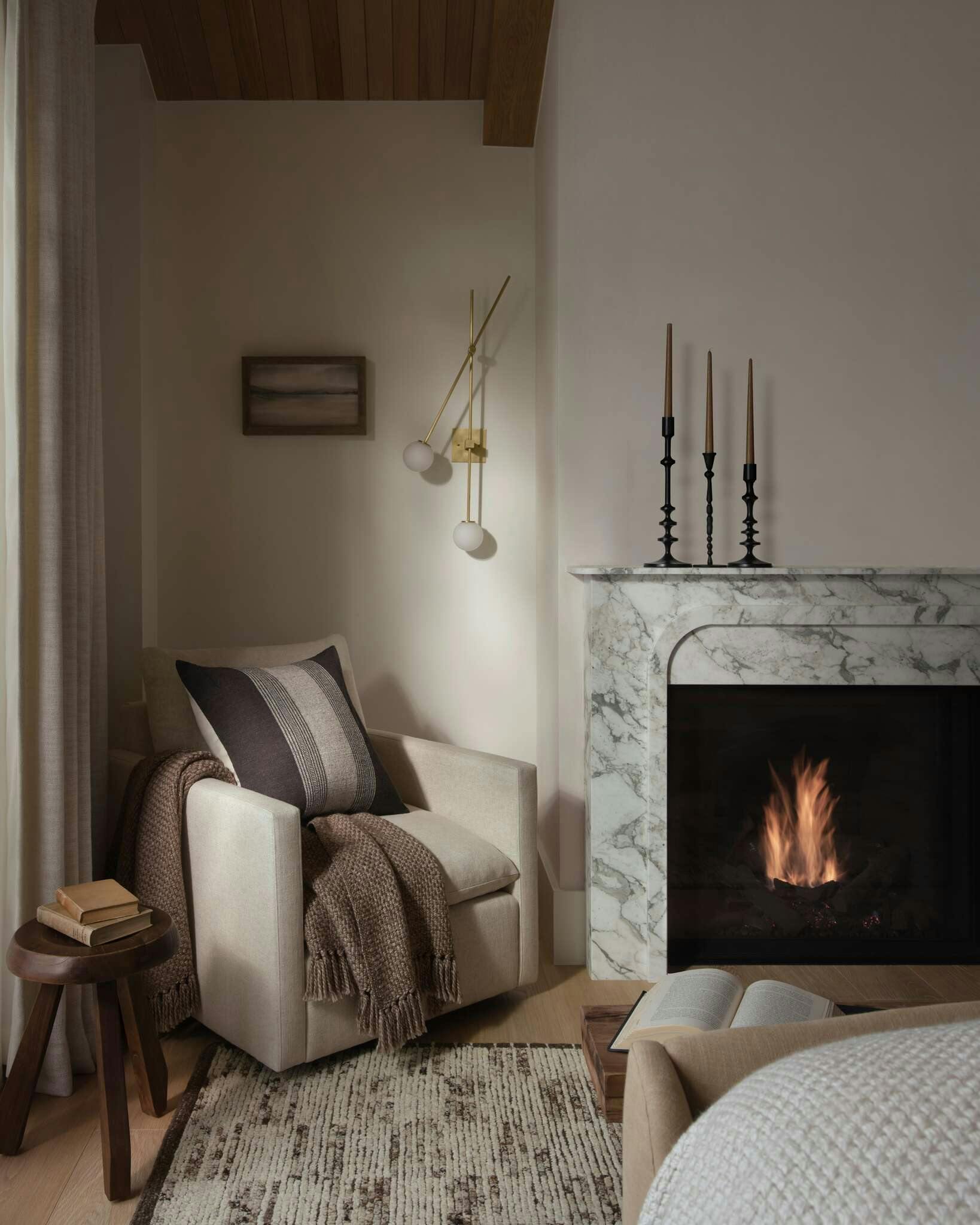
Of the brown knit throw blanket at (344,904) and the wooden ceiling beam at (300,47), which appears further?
the wooden ceiling beam at (300,47)

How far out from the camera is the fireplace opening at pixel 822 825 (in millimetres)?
2697

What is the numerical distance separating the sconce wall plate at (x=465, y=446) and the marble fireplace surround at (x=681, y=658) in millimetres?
1014

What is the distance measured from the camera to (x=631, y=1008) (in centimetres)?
182

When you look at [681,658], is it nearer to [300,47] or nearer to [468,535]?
[468,535]

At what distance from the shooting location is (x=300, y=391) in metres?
3.38

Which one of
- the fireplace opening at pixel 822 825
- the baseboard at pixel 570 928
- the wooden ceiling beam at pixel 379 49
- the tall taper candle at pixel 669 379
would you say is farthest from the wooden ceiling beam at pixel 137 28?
the baseboard at pixel 570 928

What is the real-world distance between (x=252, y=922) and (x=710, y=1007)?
0.99m

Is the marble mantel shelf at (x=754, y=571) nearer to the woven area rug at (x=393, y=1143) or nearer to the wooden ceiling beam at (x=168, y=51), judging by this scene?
the woven area rug at (x=393, y=1143)

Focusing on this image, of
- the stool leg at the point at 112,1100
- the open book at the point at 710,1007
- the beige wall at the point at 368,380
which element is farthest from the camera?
the beige wall at the point at 368,380

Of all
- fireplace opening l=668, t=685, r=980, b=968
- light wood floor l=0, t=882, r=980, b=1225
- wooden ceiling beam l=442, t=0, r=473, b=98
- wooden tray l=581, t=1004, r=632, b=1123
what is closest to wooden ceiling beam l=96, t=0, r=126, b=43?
wooden ceiling beam l=442, t=0, r=473, b=98

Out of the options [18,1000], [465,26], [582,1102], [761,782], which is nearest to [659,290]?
[465,26]

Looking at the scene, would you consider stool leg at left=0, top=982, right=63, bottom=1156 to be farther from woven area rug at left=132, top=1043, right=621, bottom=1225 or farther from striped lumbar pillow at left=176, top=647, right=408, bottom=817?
striped lumbar pillow at left=176, top=647, right=408, bottom=817

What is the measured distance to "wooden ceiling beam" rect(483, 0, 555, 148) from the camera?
2.79 m

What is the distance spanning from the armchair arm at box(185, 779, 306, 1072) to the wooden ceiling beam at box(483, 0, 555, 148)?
2.33 meters
